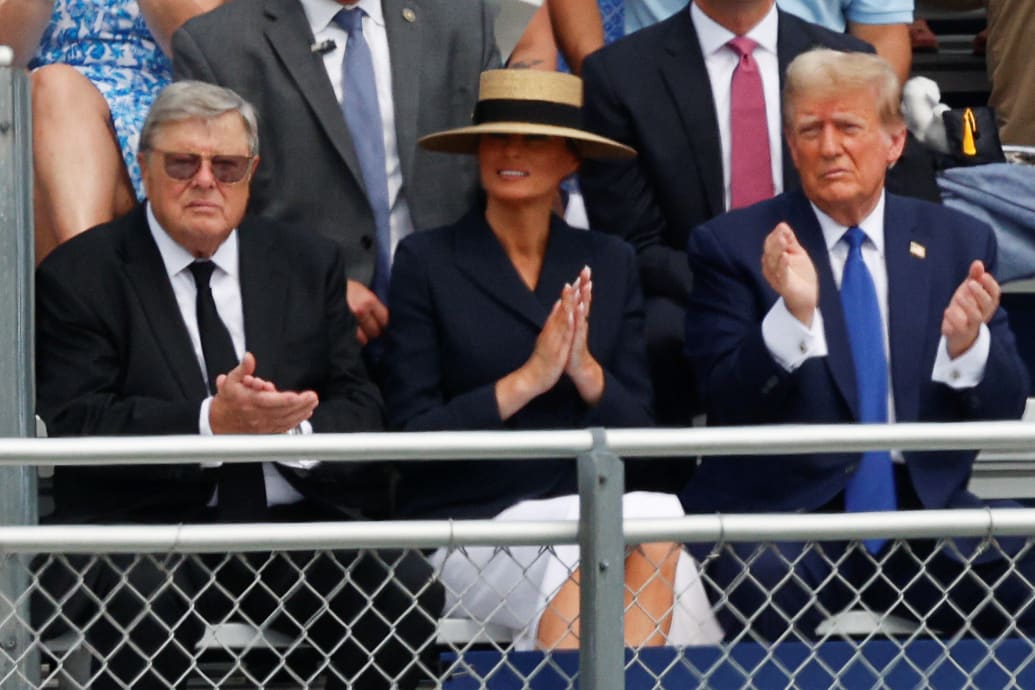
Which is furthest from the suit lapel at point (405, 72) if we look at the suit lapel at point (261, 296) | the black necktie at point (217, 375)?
the black necktie at point (217, 375)

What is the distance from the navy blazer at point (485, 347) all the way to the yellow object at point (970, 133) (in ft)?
3.66

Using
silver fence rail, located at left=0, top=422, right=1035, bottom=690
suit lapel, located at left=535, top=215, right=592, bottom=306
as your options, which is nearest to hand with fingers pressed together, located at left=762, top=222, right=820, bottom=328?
suit lapel, located at left=535, top=215, right=592, bottom=306

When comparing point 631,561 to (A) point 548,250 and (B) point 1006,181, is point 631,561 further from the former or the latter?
(B) point 1006,181

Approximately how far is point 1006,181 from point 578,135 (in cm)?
120

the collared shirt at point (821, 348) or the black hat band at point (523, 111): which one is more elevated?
the black hat band at point (523, 111)

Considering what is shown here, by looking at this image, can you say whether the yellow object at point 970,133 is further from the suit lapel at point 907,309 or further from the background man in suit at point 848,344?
the suit lapel at point 907,309

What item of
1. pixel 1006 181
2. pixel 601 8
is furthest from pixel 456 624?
pixel 601 8

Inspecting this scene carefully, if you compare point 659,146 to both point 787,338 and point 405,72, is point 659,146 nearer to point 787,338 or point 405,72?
point 405,72

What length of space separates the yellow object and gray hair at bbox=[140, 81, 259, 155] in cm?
193

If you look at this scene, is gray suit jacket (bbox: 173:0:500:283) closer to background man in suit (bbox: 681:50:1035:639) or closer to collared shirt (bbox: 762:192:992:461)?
background man in suit (bbox: 681:50:1035:639)

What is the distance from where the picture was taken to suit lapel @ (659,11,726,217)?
4.97 meters

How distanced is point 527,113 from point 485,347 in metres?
0.59

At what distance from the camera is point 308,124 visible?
15.9 feet

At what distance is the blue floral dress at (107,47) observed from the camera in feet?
16.7
